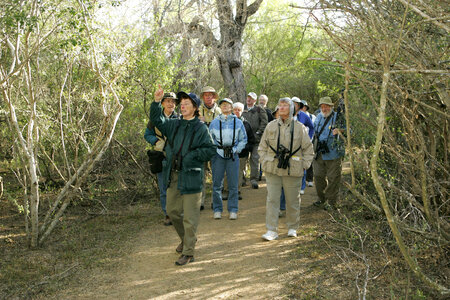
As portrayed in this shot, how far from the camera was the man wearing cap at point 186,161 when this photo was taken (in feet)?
16.5

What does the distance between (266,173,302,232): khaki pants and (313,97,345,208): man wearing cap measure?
1.31 m

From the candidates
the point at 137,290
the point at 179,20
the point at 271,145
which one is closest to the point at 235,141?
the point at 271,145

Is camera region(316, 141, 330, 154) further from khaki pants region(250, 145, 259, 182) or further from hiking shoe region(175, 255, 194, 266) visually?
hiking shoe region(175, 255, 194, 266)

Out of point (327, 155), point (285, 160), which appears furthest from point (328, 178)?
point (285, 160)

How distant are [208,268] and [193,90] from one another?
6767mm

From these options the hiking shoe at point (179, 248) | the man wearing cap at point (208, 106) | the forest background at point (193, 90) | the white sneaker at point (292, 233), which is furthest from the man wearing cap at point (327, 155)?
the hiking shoe at point (179, 248)

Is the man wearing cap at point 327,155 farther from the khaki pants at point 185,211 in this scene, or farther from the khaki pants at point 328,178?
the khaki pants at point 185,211

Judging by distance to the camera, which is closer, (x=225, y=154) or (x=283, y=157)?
(x=283, y=157)

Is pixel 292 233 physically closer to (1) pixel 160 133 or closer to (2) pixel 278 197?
(2) pixel 278 197

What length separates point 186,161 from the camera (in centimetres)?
502

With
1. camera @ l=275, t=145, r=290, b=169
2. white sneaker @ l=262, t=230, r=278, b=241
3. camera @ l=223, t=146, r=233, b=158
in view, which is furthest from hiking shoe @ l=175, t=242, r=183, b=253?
camera @ l=223, t=146, r=233, b=158

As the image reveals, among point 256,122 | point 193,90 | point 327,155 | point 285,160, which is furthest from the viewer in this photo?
point 193,90

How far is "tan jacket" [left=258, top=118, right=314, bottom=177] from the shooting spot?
593 cm

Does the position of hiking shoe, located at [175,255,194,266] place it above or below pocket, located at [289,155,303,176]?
below
